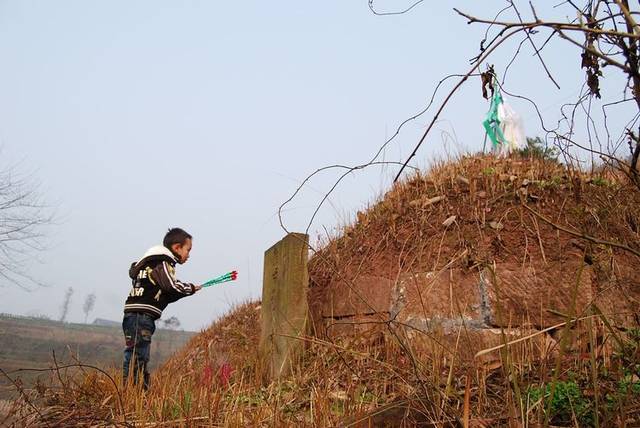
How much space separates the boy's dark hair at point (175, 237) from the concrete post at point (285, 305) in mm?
947

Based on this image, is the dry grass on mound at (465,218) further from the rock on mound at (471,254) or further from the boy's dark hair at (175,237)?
the boy's dark hair at (175,237)

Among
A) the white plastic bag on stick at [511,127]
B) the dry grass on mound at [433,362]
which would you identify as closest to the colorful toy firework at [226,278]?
the dry grass on mound at [433,362]

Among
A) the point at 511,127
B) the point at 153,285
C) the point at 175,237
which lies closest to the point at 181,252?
the point at 175,237

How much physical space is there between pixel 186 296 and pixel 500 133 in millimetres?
5603

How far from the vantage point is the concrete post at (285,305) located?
15.8 ft

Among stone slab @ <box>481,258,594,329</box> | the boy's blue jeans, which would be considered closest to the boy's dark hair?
the boy's blue jeans

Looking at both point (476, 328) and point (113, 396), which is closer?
point (113, 396)

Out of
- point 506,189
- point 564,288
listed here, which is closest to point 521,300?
point 564,288

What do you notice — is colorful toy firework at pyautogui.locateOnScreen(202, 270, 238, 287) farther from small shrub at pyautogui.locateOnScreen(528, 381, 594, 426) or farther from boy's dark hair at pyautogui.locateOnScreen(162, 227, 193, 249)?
small shrub at pyautogui.locateOnScreen(528, 381, 594, 426)

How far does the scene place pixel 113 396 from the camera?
143 inches

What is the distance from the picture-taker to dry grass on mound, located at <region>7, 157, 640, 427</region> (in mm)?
2145

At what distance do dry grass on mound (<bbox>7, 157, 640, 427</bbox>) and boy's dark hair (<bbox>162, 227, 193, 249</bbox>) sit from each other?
1.24 m

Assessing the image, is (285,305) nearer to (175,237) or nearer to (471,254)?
(175,237)

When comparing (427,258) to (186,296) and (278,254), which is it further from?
(186,296)
